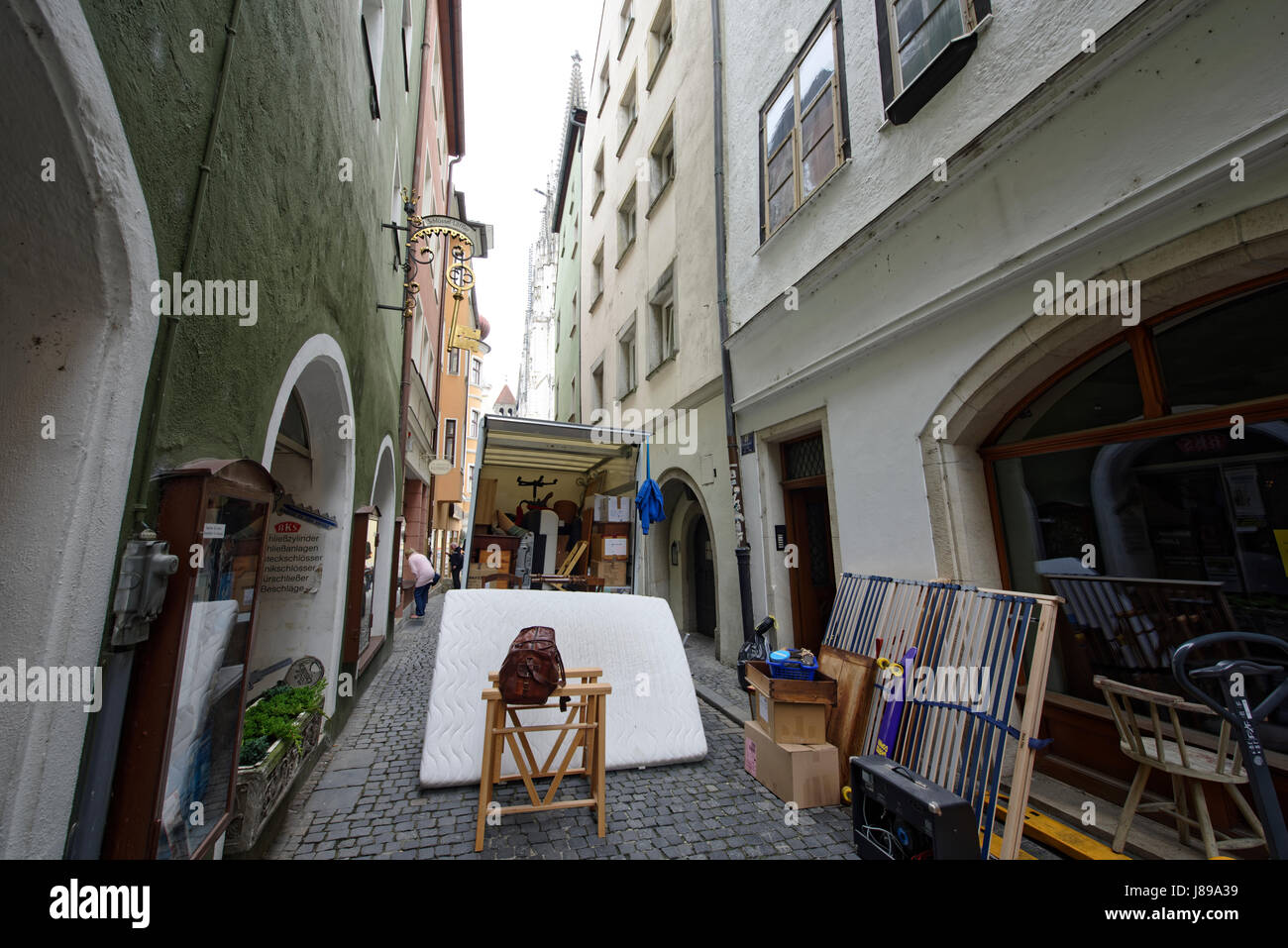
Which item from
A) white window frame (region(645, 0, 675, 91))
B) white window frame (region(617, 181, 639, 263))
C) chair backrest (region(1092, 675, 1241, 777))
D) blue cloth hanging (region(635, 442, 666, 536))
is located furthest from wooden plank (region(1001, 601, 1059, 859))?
white window frame (region(645, 0, 675, 91))

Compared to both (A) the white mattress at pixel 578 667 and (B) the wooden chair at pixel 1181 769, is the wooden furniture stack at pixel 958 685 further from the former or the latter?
(A) the white mattress at pixel 578 667

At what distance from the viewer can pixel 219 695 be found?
2451 mm

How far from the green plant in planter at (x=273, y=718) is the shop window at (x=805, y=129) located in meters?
6.62

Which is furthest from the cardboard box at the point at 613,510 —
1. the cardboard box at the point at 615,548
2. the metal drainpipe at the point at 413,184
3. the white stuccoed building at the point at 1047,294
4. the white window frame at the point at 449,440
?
the white window frame at the point at 449,440

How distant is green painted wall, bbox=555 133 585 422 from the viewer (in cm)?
1798

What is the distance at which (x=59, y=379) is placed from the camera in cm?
165

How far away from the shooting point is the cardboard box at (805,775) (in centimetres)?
375

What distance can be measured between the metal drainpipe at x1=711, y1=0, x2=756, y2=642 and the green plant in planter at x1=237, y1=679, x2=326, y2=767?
4.39m

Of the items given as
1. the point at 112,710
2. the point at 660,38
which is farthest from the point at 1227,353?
the point at 660,38

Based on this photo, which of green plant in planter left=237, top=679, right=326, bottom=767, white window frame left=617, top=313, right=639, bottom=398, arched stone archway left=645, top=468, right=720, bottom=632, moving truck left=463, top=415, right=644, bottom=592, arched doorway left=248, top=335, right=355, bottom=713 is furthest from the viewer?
white window frame left=617, top=313, right=639, bottom=398

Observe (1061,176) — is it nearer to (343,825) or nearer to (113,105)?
(113,105)

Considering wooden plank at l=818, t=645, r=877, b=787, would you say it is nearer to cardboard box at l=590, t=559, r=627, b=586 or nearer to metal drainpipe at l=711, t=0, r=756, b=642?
metal drainpipe at l=711, t=0, r=756, b=642

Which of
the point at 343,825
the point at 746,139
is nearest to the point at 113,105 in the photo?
the point at 343,825
